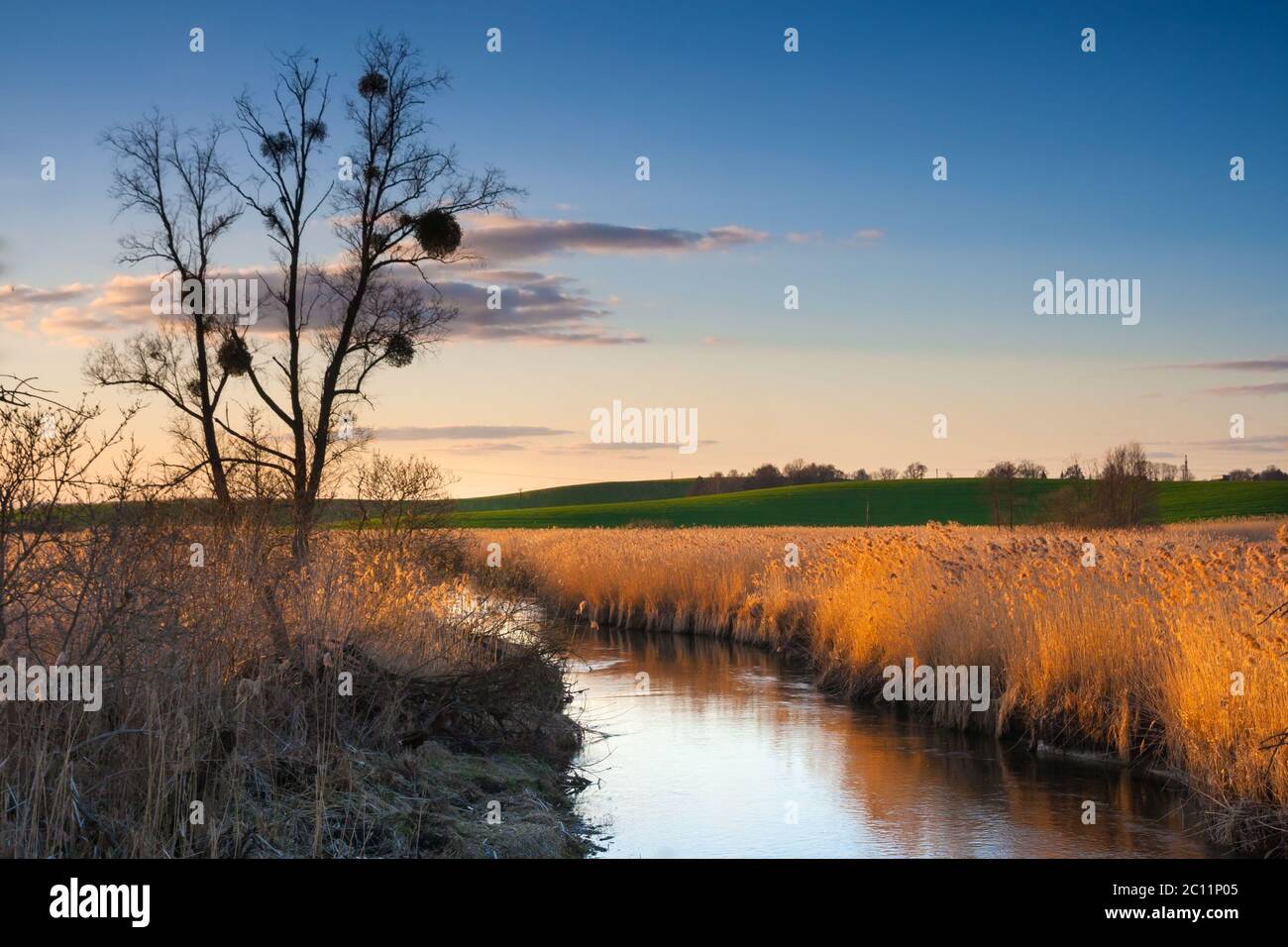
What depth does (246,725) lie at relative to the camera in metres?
8.05

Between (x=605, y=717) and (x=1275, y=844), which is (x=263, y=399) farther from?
(x=1275, y=844)

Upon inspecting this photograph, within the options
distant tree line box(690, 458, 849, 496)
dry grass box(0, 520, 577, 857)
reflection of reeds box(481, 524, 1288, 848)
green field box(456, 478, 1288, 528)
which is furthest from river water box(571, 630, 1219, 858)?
distant tree line box(690, 458, 849, 496)

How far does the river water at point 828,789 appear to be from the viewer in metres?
9.52

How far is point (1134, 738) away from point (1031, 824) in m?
2.81

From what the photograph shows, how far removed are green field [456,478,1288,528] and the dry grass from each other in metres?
56.0

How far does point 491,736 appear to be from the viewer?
1120 cm

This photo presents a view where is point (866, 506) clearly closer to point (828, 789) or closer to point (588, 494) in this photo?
point (588, 494)

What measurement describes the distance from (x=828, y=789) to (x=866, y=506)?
7156 centimetres

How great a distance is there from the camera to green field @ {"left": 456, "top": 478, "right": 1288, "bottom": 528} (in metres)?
71.4

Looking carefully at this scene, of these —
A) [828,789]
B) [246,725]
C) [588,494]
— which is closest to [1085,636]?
[828,789]

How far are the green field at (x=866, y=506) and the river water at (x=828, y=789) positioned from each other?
51097 millimetres
